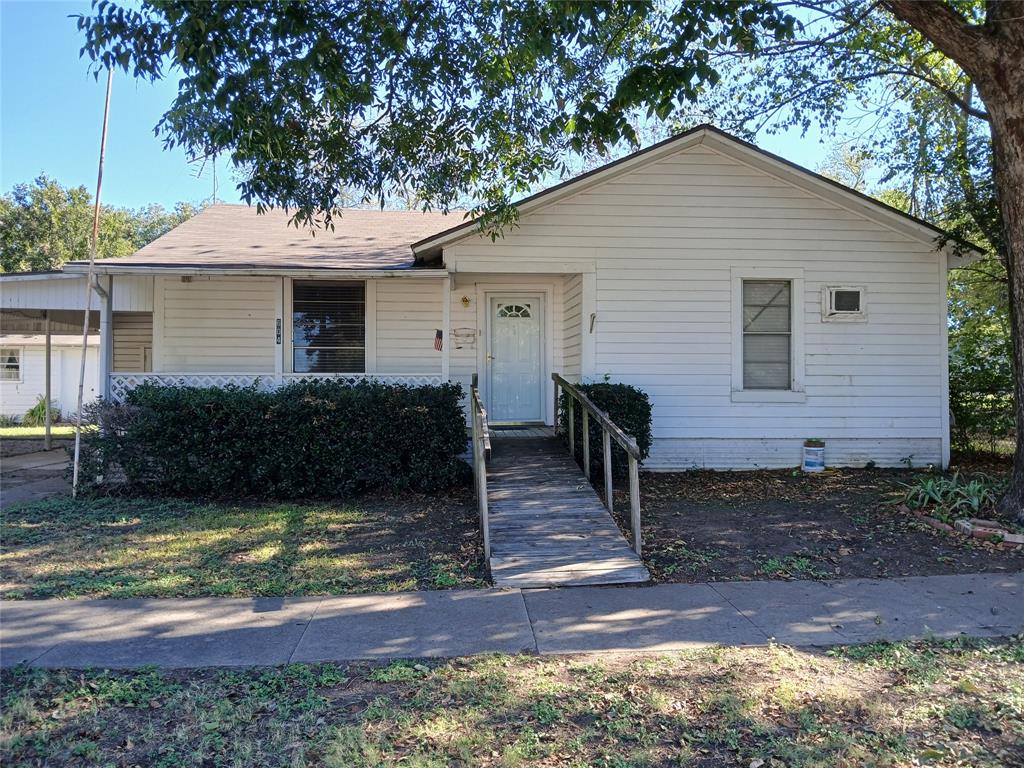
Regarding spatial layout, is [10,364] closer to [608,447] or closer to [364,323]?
[364,323]

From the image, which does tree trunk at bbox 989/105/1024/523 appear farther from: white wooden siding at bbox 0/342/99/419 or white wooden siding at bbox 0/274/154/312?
white wooden siding at bbox 0/342/99/419

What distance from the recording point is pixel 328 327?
11.0 meters

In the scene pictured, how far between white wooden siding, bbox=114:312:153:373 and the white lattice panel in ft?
16.4

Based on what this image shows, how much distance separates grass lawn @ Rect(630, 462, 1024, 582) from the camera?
19.3 ft

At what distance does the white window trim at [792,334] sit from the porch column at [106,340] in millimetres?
9110

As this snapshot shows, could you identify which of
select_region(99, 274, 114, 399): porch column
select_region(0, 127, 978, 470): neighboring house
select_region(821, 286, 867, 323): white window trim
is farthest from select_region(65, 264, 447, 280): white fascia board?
select_region(821, 286, 867, 323): white window trim

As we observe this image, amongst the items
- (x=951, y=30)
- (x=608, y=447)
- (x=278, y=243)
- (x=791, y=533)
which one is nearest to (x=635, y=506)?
(x=608, y=447)

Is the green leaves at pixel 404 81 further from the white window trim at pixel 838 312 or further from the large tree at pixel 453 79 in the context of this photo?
the white window trim at pixel 838 312

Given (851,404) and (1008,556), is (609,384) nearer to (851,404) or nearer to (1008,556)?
(851,404)

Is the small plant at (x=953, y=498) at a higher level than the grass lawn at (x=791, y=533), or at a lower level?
higher

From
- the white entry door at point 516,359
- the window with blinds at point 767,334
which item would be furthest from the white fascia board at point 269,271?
the window with blinds at point 767,334

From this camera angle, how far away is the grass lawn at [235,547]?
5.45 meters

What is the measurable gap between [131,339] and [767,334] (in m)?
12.5

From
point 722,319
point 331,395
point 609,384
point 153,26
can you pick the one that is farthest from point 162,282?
point 722,319
